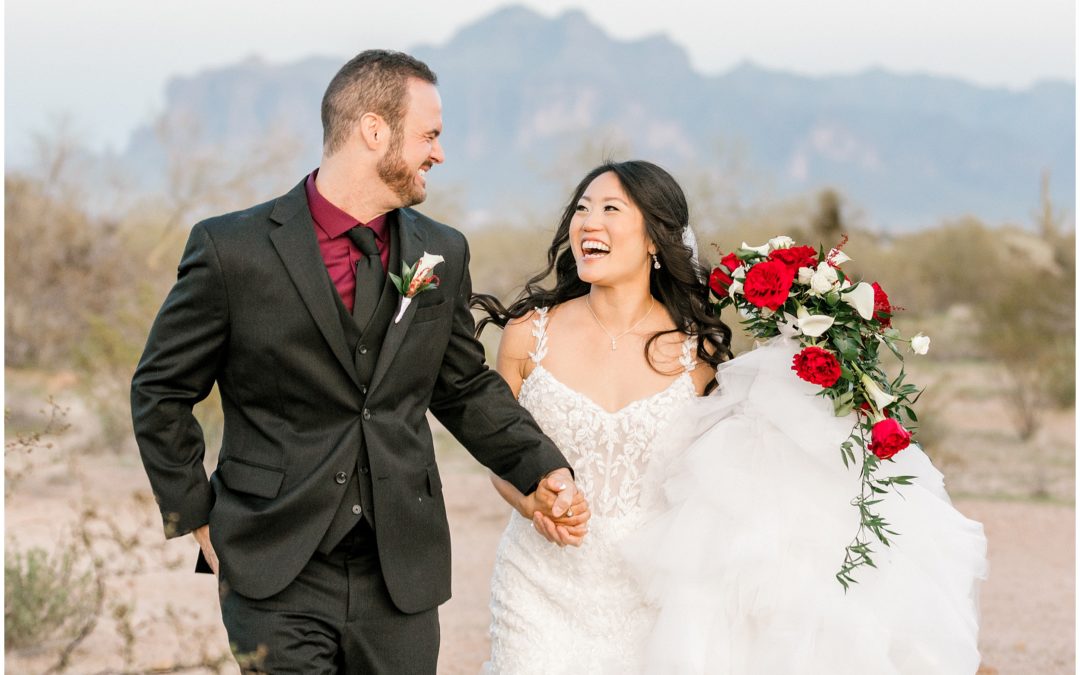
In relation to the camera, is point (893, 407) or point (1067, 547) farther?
point (1067, 547)

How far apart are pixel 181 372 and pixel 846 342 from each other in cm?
207

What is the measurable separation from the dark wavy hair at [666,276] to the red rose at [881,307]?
1.96 ft

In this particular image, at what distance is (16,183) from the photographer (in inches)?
782

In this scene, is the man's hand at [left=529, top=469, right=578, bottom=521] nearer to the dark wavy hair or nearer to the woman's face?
the dark wavy hair

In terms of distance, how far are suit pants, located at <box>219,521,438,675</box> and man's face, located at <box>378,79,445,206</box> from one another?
39.0 inches

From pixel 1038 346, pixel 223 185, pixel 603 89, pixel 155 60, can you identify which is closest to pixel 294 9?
pixel 155 60

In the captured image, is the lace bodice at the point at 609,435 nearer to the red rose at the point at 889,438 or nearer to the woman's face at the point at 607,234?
the woman's face at the point at 607,234

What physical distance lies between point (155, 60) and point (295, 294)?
421ft

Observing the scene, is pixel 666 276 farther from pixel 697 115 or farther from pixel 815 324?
pixel 697 115

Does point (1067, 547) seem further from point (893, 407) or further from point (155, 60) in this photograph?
point (155, 60)

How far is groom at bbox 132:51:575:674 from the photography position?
3.50 meters

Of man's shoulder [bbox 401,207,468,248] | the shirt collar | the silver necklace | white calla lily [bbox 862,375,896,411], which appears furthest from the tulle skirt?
the shirt collar

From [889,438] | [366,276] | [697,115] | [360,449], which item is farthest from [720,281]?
[697,115]

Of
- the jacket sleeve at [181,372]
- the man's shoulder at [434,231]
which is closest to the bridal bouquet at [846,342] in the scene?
the man's shoulder at [434,231]
